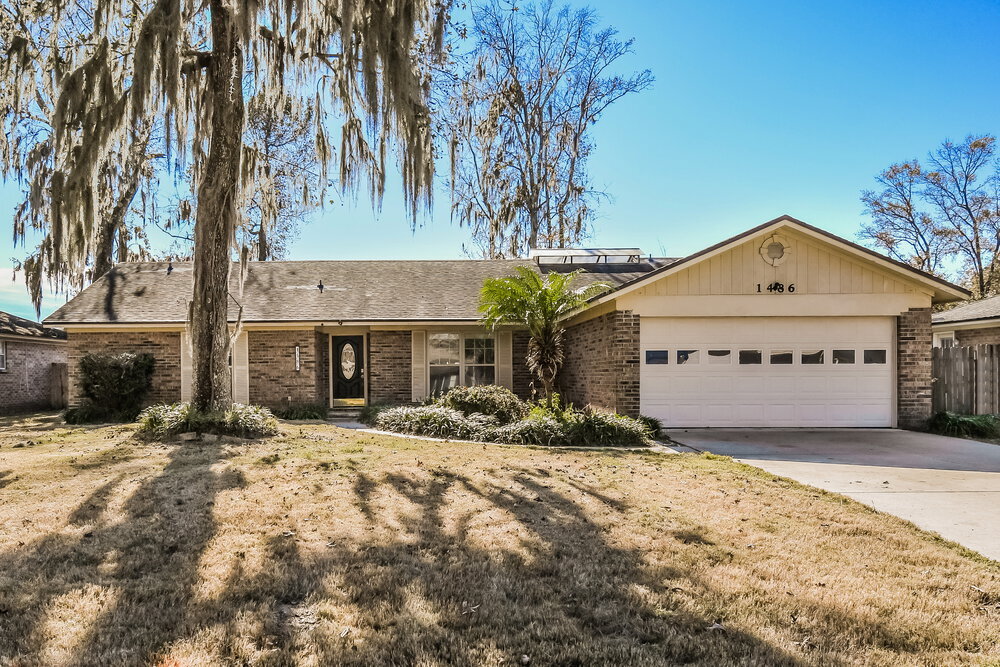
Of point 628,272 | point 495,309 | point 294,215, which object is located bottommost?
point 495,309

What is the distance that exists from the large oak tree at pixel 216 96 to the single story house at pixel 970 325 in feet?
41.4

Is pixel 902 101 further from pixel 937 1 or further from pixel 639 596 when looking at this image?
pixel 639 596

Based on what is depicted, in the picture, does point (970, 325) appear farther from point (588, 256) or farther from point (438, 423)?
point (438, 423)

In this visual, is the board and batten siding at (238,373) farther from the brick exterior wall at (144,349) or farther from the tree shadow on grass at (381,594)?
the tree shadow on grass at (381,594)

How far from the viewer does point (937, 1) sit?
9906 mm

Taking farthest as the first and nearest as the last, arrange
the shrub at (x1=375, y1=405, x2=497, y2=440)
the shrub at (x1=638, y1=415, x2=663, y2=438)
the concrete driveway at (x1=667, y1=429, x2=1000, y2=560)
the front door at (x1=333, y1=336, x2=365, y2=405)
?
1. the front door at (x1=333, y1=336, x2=365, y2=405)
2. the shrub at (x1=375, y1=405, x2=497, y2=440)
3. the shrub at (x1=638, y1=415, x2=663, y2=438)
4. the concrete driveway at (x1=667, y1=429, x2=1000, y2=560)

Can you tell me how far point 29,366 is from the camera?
17.2 metres

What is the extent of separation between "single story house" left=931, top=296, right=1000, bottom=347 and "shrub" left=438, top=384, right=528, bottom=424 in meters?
10.5

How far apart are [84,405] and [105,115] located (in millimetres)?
7484

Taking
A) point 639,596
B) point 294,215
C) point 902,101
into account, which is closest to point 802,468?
point 639,596

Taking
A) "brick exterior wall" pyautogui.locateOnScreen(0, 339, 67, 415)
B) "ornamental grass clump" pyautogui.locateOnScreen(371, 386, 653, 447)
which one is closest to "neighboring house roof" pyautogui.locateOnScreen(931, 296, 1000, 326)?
"ornamental grass clump" pyautogui.locateOnScreen(371, 386, 653, 447)

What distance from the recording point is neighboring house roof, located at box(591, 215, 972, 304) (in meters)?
10.2

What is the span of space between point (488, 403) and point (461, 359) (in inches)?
146

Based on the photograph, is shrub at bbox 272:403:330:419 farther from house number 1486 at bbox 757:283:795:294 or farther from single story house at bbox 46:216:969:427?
house number 1486 at bbox 757:283:795:294
